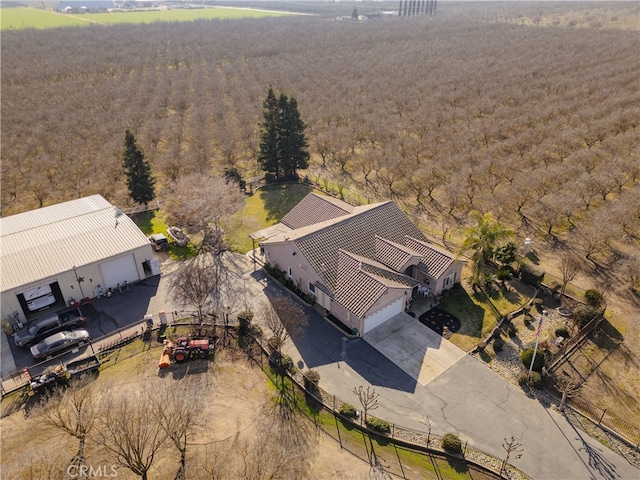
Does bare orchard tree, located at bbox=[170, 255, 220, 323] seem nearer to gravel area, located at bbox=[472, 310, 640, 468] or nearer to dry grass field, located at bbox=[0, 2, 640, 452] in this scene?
dry grass field, located at bbox=[0, 2, 640, 452]

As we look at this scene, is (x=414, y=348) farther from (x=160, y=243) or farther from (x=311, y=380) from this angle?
(x=160, y=243)

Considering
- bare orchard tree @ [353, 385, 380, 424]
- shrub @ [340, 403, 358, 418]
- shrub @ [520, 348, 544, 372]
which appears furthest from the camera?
shrub @ [520, 348, 544, 372]

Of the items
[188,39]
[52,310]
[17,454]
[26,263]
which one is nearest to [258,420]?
[17,454]

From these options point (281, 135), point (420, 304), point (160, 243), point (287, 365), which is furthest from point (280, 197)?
point (287, 365)

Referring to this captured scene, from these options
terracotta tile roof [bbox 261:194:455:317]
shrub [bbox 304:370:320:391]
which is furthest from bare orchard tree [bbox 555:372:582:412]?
shrub [bbox 304:370:320:391]

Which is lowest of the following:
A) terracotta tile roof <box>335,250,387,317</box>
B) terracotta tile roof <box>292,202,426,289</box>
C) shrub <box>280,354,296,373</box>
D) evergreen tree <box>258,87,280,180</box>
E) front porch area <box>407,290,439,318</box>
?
front porch area <box>407,290,439,318</box>

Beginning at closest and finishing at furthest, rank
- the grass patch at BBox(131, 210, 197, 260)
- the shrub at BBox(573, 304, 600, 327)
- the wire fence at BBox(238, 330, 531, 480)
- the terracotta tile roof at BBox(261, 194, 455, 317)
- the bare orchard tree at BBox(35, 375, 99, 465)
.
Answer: the bare orchard tree at BBox(35, 375, 99, 465) < the wire fence at BBox(238, 330, 531, 480) < the shrub at BBox(573, 304, 600, 327) < the terracotta tile roof at BBox(261, 194, 455, 317) < the grass patch at BBox(131, 210, 197, 260)
